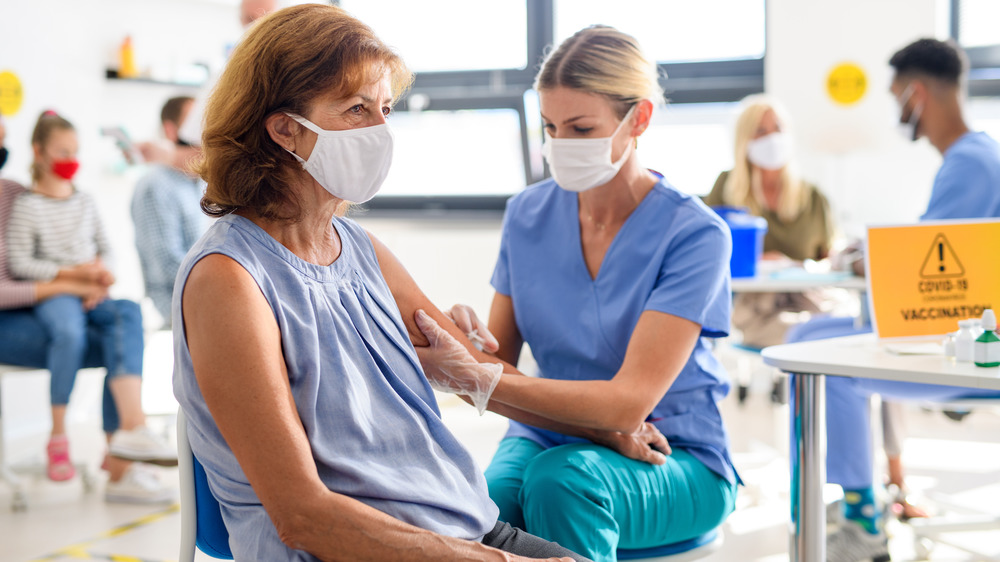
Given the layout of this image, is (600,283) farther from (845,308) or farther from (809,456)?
(845,308)

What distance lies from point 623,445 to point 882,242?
2.12 feet

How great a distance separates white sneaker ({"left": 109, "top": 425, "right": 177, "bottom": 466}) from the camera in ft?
9.60

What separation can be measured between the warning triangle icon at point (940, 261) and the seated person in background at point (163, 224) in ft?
8.33

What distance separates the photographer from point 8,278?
318cm

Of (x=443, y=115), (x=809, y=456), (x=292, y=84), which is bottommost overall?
(x=809, y=456)

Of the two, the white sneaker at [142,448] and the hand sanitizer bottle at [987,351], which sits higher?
the hand sanitizer bottle at [987,351]

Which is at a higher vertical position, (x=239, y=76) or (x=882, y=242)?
(x=239, y=76)

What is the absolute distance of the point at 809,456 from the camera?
155 centimetres

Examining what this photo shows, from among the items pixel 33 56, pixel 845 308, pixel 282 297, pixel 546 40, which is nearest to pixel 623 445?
pixel 282 297

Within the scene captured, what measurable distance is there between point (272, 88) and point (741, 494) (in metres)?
2.40

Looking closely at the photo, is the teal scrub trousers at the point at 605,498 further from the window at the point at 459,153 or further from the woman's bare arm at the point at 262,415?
the window at the point at 459,153

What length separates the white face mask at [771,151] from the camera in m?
3.73

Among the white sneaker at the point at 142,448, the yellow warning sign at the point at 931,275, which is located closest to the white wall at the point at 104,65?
the white sneaker at the point at 142,448

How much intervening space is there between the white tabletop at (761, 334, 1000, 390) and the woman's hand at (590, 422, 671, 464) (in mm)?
258
